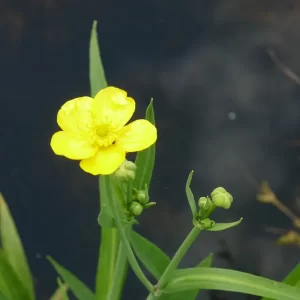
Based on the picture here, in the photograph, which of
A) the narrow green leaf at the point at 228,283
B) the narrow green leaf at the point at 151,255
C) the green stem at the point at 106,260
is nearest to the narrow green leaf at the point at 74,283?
the green stem at the point at 106,260

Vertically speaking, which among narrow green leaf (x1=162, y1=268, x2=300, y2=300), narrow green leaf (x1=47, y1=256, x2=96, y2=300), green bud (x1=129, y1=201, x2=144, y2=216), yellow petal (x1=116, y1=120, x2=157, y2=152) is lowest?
narrow green leaf (x1=47, y1=256, x2=96, y2=300)

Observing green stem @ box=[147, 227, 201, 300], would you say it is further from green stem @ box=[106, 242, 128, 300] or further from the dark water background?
the dark water background

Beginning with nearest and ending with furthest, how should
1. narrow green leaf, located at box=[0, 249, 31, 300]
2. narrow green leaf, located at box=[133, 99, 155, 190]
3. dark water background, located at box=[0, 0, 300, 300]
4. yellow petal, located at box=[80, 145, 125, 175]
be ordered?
yellow petal, located at box=[80, 145, 125, 175] → narrow green leaf, located at box=[133, 99, 155, 190] → narrow green leaf, located at box=[0, 249, 31, 300] → dark water background, located at box=[0, 0, 300, 300]

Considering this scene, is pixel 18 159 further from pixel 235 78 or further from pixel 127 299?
pixel 235 78

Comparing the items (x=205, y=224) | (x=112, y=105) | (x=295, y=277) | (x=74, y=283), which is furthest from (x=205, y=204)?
(x=74, y=283)


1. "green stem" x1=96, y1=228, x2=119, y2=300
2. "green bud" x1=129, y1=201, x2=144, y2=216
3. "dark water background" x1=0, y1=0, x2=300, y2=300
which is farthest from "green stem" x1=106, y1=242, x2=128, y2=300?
"dark water background" x1=0, y1=0, x2=300, y2=300

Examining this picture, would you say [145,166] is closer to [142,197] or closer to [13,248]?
[142,197]
